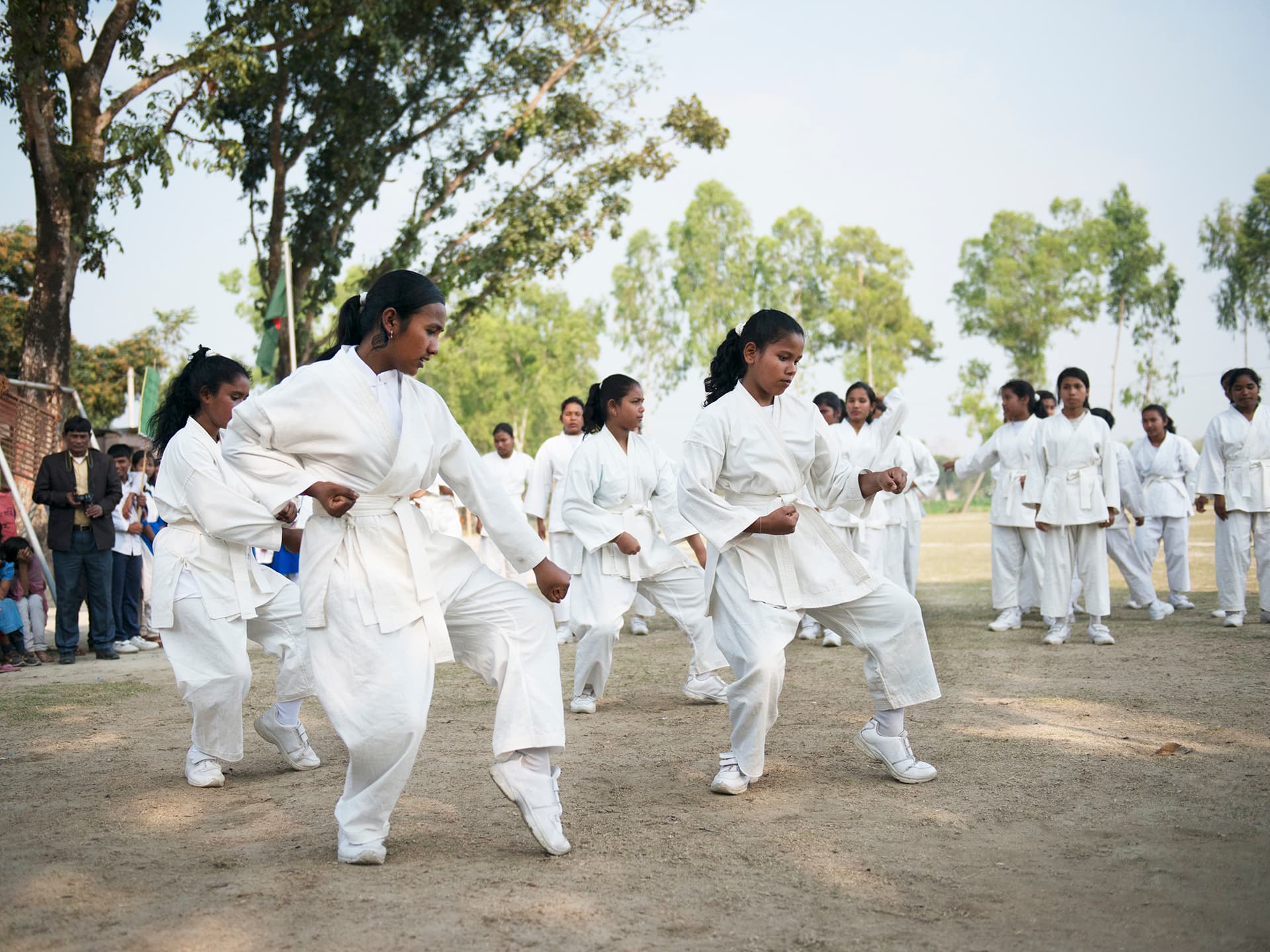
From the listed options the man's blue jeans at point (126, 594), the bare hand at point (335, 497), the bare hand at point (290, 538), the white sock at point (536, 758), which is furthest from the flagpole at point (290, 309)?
the white sock at point (536, 758)

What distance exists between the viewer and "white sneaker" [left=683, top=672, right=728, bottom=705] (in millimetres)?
6965

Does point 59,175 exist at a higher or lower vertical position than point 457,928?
higher

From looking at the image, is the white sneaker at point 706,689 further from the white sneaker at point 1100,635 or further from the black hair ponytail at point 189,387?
the white sneaker at point 1100,635

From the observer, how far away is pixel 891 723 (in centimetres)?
483

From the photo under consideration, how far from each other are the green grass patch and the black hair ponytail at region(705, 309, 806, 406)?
4716 mm

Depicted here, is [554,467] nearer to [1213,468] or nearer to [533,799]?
[1213,468]

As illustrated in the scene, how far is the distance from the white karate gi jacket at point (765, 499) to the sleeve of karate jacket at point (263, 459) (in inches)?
68.1

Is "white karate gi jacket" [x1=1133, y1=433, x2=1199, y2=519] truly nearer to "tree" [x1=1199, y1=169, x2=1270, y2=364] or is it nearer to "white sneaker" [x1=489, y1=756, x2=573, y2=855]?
"white sneaker" [x1=489, y1=756, x2=573, y2=855]

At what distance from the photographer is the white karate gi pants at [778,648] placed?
15.3 ft

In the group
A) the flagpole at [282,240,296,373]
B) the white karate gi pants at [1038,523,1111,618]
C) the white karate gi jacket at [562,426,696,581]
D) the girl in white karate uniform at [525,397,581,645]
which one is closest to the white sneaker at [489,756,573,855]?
the white karate gi jacket at [562,426,696,581]

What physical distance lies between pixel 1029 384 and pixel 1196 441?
36.2 m

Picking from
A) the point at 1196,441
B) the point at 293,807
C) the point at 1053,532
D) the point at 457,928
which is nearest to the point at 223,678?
the point at 293,807

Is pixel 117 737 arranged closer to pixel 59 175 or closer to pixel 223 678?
pixel 223 678

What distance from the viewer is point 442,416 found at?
4.06 meters
